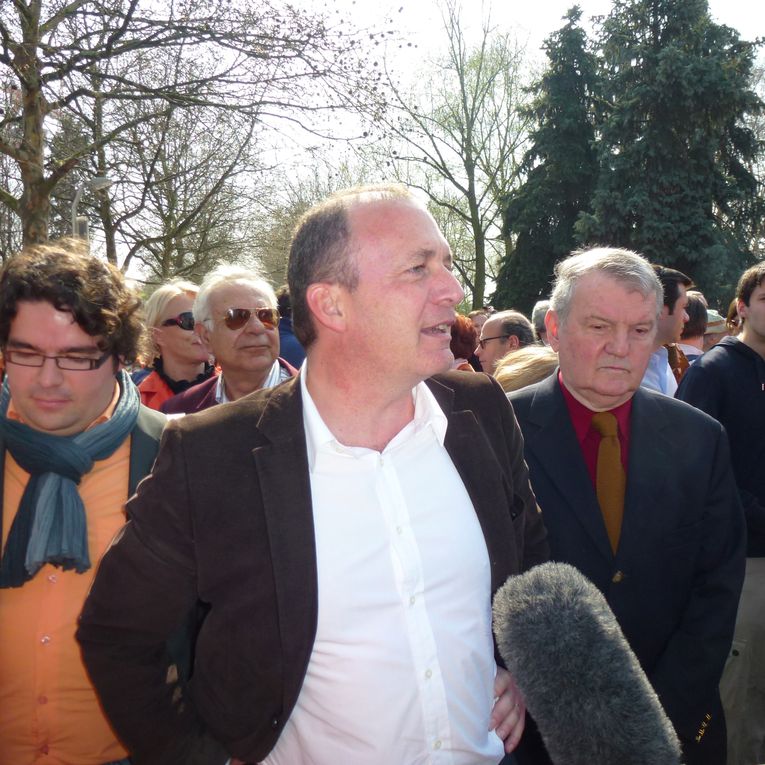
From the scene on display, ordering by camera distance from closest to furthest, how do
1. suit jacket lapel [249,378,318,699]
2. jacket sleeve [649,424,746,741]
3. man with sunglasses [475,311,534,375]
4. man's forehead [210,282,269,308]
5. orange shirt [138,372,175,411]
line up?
suit jacket lapel [249,378,318,699]
jacket sleeve [649,424,746,741]
man's forehead [210,282,269,308]
orange shirt [138,372,175,411]
man with sunglasses [475,311,534,375]

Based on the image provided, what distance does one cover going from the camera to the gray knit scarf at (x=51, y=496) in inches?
80.0

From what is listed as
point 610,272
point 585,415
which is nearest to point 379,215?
point 610,272

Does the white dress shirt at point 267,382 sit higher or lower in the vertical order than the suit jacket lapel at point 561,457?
higher

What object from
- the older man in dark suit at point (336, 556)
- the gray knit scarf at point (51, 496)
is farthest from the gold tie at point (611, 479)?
the gray knit scarf at point (51, 496)

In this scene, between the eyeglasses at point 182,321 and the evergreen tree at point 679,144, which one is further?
the evergreen tree at point 679,144

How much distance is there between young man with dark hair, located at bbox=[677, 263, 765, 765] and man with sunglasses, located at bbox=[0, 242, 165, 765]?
105 inches

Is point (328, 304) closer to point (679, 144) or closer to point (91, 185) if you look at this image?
point (91, 185)

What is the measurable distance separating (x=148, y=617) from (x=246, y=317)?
204 cm

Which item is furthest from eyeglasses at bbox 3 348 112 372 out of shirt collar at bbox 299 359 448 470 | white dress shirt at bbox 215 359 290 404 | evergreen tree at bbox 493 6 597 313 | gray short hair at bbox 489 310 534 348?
evergreen tree at bbox 493 6 597 313

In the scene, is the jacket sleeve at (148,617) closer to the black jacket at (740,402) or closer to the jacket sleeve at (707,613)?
the jacket sleeve at (707,613)

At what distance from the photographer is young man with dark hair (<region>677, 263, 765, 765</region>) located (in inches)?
131

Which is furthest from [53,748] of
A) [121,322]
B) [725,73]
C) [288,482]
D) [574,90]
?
Answer: [574,90]

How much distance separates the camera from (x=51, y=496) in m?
2.10

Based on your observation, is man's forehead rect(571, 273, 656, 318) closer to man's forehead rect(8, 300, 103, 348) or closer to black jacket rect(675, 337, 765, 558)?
black jacket rect(675, 337, 765, 558)
